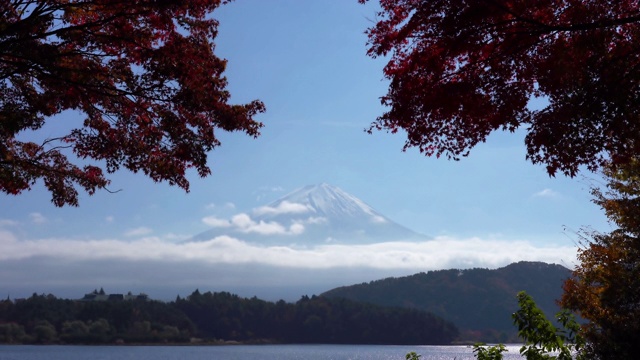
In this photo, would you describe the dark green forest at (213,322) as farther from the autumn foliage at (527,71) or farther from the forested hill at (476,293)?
the autumn foliage at (527,71)

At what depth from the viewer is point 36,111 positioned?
42.0ft

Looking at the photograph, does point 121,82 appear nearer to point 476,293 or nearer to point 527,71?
point 527,71

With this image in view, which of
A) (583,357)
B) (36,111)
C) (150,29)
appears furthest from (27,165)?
(583,357)

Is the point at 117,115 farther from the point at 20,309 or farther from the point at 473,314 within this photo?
the point at 473,314

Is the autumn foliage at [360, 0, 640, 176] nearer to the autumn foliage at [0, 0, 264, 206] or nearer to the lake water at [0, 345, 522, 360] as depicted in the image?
the autumn foliage at [0, 0, 264, 206]

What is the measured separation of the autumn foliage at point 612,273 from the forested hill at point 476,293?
476 ft

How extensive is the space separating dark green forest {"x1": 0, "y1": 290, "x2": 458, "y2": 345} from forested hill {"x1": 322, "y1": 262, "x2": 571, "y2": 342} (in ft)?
87.0

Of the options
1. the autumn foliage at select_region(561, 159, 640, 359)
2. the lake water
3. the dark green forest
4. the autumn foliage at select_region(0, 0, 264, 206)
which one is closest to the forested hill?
the lake water

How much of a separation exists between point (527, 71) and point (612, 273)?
1039 centimetres

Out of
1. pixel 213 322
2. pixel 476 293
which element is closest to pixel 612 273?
pixel 213 322

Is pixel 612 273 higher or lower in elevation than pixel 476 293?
lower

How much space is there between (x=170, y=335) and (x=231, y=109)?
5761 inches

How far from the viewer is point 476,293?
179m

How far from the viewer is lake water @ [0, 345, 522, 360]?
385 ft
